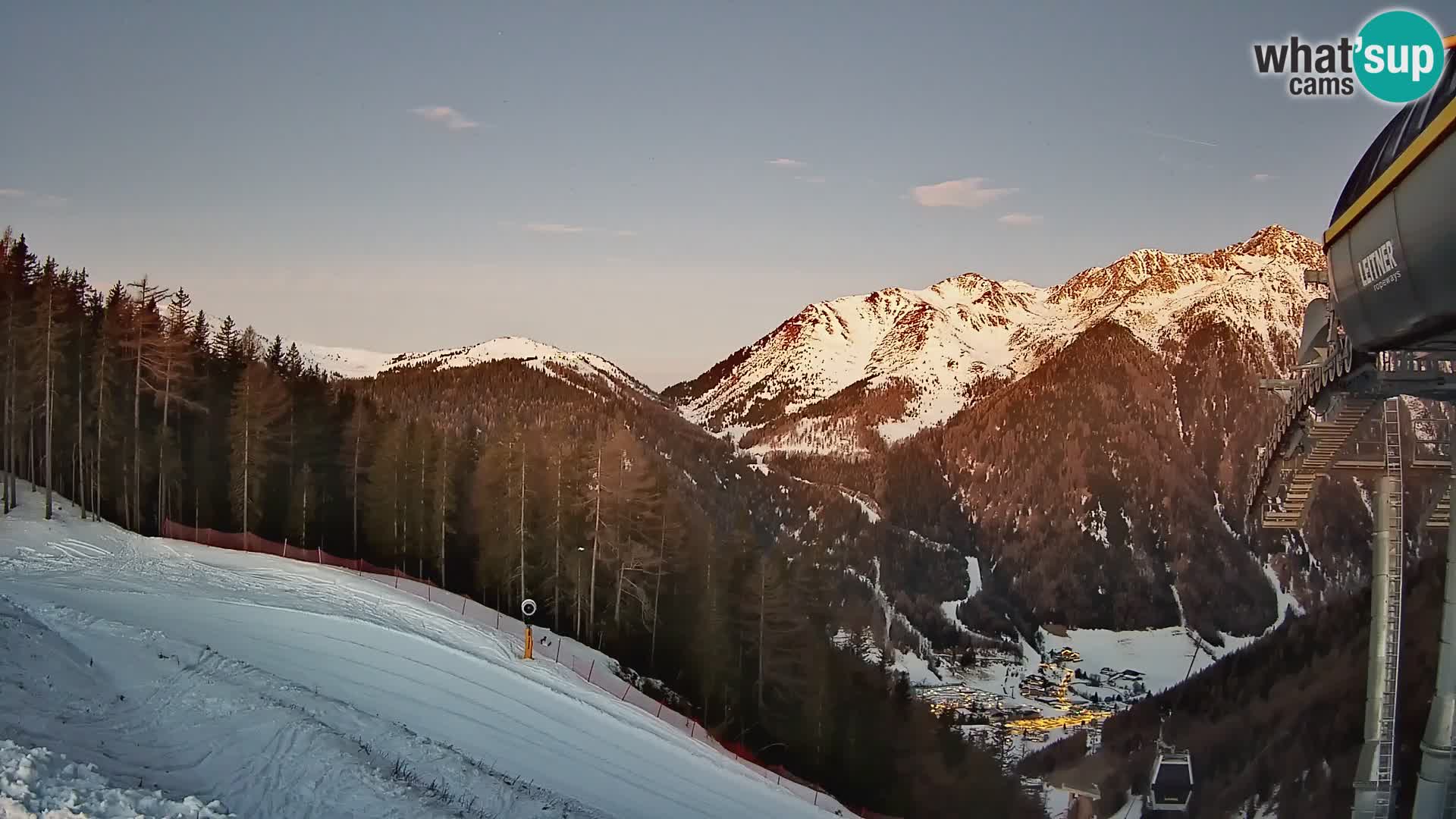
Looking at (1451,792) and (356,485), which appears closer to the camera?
(1451,792)

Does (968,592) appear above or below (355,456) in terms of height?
below

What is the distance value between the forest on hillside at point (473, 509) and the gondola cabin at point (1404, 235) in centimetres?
2950

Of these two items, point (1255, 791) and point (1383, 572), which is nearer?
point (1383, 572)

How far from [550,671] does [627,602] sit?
15.1 m

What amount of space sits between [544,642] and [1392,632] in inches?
922

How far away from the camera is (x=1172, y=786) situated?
192 ft

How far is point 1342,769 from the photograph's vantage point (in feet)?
152

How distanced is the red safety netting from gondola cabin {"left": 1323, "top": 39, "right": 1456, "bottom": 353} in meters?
17.4

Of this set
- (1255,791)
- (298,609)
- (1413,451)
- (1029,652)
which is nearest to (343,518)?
(298,609)

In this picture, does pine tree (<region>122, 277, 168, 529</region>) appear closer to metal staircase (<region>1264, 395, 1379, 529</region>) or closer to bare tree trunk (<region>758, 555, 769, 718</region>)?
bare tree trunk (<region>758, 555, 769, 718</region>)

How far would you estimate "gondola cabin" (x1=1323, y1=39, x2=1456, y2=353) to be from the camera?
9.24 m

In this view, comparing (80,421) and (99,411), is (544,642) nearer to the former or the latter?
(99,411)

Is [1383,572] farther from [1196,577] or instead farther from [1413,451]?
[1196,577]

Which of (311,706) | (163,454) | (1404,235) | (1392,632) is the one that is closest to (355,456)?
(163,454)
